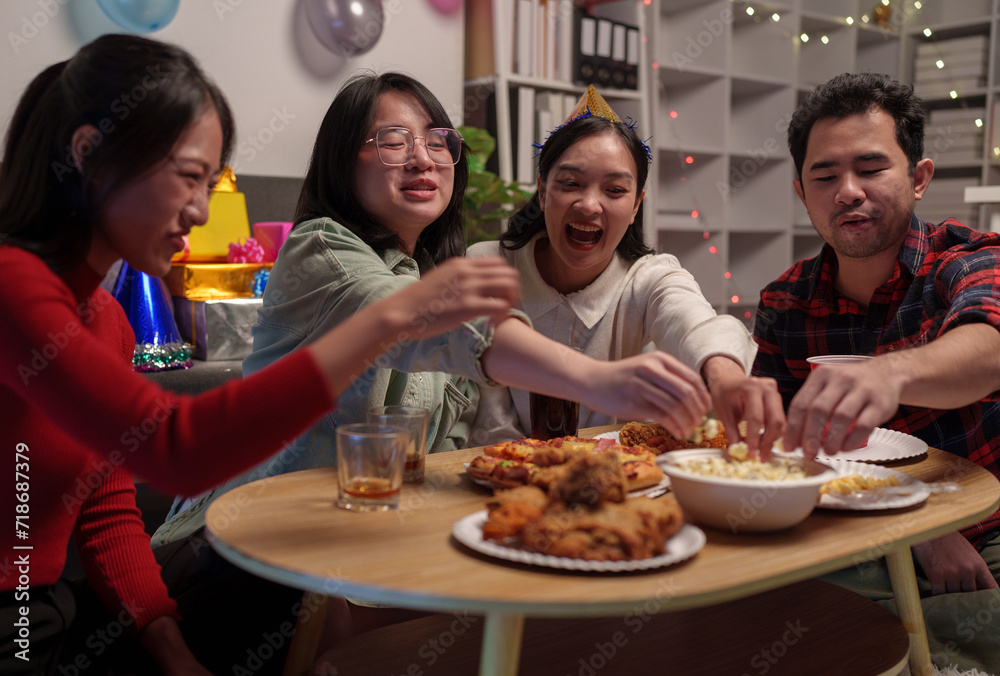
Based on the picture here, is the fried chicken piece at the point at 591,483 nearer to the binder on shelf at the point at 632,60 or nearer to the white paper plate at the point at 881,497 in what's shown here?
the white paper plate at the point at 881,497

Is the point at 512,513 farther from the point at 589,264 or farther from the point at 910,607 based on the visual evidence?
the point at 589,264

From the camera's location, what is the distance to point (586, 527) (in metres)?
0.85

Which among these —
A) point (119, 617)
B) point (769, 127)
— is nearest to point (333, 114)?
point (119, 617)

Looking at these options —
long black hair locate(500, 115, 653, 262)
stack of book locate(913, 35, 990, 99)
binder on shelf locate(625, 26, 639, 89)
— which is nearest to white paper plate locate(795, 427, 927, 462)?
long black hair locate(500, 115, 653, 262)

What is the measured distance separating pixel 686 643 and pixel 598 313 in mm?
732

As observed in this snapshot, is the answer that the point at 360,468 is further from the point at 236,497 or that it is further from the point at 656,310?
the point at 656,310

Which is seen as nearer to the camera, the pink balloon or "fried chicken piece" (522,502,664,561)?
"fried chicken piece" (522,502,664,561)

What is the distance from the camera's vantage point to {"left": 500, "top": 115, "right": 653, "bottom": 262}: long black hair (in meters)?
1.80

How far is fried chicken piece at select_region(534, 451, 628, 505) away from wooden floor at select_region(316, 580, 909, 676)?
1.20 feet

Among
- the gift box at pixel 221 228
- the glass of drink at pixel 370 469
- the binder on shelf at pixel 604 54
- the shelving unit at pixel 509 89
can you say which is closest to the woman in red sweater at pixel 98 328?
the glass of drink at pixel 370 469

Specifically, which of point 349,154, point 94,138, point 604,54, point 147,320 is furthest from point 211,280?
point 604,54

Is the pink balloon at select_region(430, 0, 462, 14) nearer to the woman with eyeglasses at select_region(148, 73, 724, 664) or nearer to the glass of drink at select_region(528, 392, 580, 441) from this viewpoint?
the woman with eyeglasses at select_region(148, 73, 724, 664)

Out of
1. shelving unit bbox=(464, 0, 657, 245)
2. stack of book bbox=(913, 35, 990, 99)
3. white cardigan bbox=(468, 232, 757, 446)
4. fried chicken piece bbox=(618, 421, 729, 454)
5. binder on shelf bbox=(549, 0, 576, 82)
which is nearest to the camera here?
fried chicken piece bbox=(618, 421, 729, 454)

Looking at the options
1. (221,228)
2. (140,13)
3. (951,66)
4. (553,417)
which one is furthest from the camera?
(951,66)
